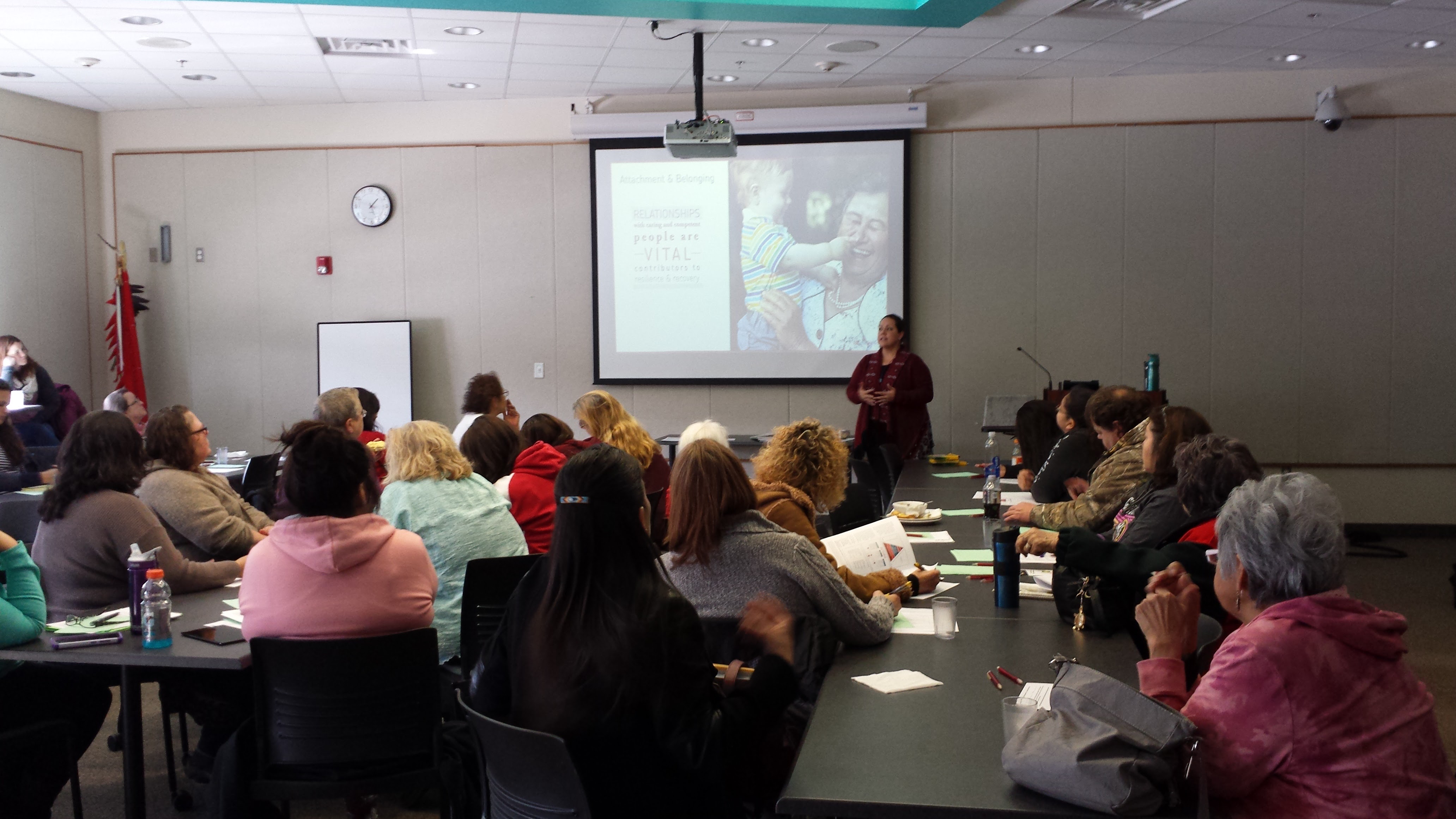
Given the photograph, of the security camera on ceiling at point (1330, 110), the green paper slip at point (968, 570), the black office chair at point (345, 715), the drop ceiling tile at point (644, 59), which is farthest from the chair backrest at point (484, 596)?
the security camera on ceiling at point (1330, 110)

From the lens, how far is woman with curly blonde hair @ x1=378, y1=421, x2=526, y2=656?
328cm

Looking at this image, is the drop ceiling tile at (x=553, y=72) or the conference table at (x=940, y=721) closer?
the conference table at (x=940, y=721)

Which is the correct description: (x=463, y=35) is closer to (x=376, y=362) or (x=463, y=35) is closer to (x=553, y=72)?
(x=553, y=72)

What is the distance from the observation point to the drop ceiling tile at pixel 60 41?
6.13 metres

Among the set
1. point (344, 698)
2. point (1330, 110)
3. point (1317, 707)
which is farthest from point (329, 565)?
point (1330, 110)

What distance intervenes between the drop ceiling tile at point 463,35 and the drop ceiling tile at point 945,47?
97.4 inches

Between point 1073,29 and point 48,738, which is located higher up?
point 1073,29

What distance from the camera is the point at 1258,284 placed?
7.82m

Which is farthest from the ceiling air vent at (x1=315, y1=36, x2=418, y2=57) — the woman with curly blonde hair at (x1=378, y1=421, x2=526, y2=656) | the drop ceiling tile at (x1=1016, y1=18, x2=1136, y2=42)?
the woman with curly blonde hair at (x1=378, y1=421, x2=526, y2=656)

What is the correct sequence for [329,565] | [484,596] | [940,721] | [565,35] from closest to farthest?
[940,721] → [329,565] → [484,596] → [565,35]

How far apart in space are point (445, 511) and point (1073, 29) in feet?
16.5

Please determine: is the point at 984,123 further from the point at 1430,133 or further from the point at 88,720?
the point at 88,720

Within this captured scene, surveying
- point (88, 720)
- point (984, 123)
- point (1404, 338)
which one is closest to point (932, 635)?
point (88, 720)

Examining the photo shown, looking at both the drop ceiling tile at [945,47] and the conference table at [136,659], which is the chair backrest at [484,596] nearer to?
the conference table at [136,659]
